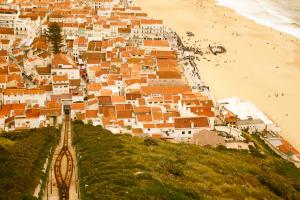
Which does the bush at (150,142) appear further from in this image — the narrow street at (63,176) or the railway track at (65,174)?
the railway track at (65,174)

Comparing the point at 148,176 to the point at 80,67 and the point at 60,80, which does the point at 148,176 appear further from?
the point at 80,67

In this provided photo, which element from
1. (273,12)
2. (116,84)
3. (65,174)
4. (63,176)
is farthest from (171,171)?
(273,12)

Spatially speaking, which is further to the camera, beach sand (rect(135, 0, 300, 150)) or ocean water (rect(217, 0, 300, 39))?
ocean water (rect(217, 0, 300, 39))

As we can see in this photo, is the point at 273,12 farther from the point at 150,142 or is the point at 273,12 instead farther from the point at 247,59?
the point at 150,142

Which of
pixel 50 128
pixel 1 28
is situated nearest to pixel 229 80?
pixel 50 128

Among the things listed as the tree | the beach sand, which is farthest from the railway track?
the tree

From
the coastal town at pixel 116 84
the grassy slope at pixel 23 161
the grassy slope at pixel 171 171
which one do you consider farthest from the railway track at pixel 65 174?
the coastal town at pixel 116 84

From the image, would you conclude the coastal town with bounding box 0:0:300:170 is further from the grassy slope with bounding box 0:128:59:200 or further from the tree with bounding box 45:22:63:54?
the grassy slope with bounding box 0:128:59:200
